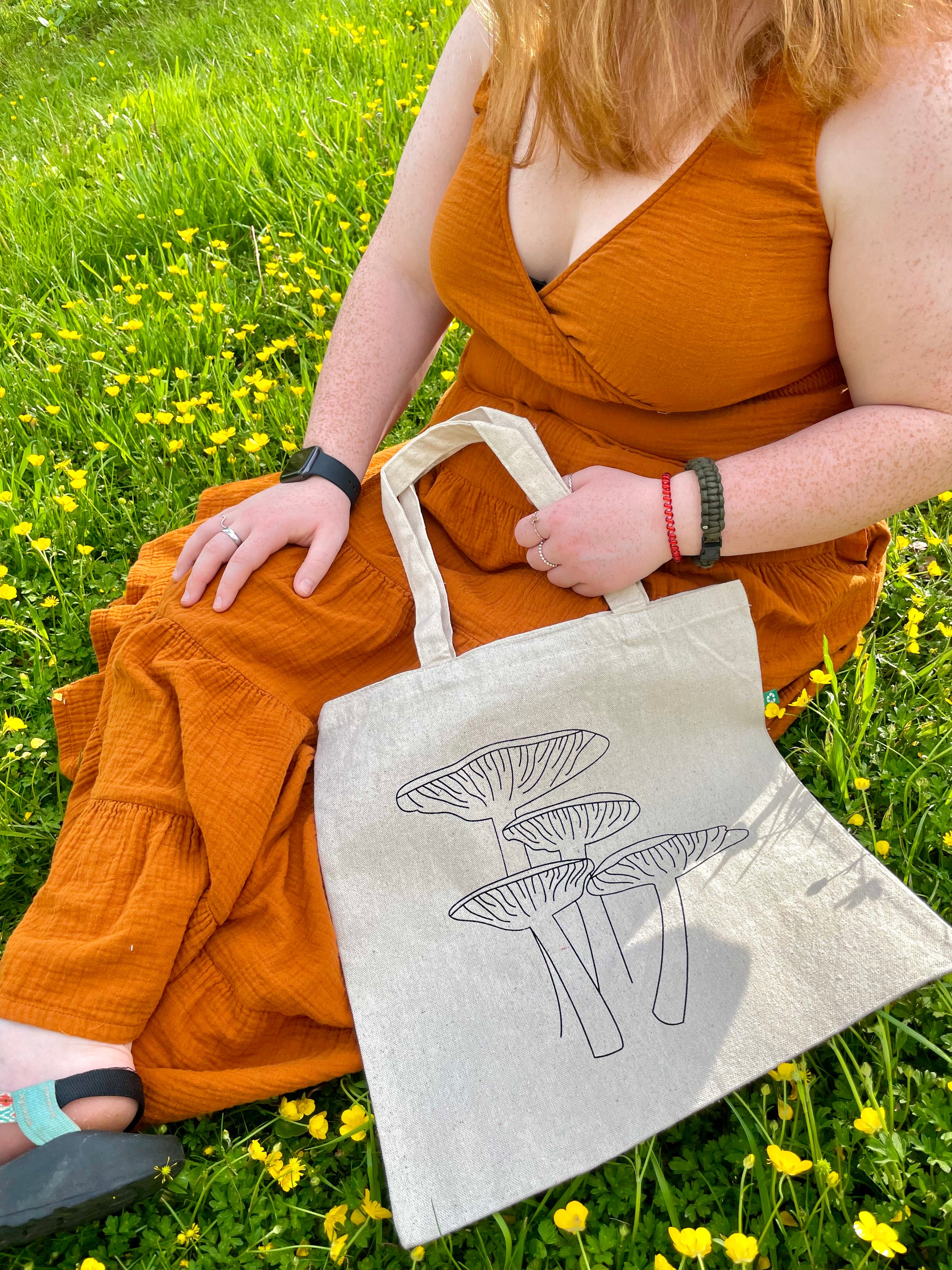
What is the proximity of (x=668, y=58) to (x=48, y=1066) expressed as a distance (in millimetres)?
1576

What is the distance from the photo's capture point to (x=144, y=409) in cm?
272

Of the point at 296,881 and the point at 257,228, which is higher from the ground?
the point at 257,228

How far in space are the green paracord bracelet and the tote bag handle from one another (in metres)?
0.13

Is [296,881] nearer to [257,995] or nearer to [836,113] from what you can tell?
[257,995]

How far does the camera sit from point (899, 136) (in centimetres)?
124

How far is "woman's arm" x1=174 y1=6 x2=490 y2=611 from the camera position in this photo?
1.63m

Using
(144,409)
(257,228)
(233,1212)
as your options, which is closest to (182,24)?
(257,228)

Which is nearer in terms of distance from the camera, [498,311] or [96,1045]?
[96,1045]

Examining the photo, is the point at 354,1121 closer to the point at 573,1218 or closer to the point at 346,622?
the point at 573,1218

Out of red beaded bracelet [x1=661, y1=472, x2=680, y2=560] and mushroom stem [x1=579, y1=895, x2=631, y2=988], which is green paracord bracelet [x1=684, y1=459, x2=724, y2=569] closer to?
red beaded bracelet [x1=661, y1=472, x2=680, y2=560]

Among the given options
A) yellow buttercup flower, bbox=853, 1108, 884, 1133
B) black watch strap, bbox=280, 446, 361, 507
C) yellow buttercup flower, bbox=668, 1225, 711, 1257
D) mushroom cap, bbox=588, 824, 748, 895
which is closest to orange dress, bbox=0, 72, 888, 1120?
black watch strap, bbox=280, 446, 361, 507

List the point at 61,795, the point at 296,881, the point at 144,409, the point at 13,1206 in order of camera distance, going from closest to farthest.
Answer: the point at 13,1206, the point at 296,881, the point at 61,795, the point at 144,409

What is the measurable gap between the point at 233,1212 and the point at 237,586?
3.01ft

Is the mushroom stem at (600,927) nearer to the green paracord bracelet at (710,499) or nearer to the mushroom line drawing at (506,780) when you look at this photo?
the mushroom line drawing at (506,780)
